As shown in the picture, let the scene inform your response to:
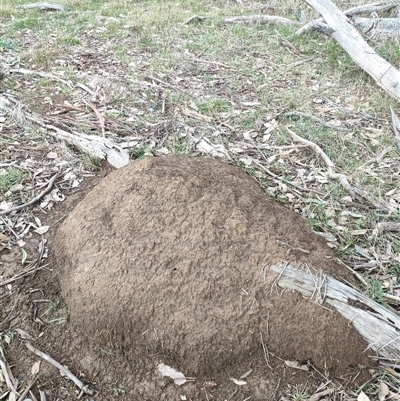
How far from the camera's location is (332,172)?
353 cm

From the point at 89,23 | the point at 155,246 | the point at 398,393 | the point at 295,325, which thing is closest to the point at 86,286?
the point at 155,246

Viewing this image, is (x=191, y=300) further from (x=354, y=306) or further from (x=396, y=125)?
(x=396, y=125)

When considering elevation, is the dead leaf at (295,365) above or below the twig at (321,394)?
above

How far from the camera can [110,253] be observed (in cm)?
243

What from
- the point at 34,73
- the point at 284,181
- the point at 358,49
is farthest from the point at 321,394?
the point at 34,73

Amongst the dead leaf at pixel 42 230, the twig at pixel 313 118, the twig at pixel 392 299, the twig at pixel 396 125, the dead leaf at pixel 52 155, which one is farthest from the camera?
the twig at pixel 313 118

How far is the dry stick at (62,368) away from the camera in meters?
2.12

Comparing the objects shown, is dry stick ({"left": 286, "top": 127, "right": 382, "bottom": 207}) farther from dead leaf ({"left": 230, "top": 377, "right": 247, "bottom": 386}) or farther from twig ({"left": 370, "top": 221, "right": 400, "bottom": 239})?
dead leaf ({"left": 230, "top": 377, "right": 247, "bottom": 386})

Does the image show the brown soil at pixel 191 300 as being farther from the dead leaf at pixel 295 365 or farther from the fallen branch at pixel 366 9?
the fallen branch at pixel 366 9

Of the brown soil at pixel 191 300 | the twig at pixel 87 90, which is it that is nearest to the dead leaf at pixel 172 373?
the brown soil at pixel 191 300

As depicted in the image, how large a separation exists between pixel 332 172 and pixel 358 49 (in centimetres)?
215

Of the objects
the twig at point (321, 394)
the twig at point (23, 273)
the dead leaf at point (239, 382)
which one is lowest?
the dead leaf at point (239, 382)

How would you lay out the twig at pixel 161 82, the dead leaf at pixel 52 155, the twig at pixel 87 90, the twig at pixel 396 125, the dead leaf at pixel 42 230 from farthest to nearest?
the twig at pixel 161 82 → the twig at pixel 87 90 → the twig at pixel 396 125 → the dead leaf at pixel 52 155 → the dead leaf at pixel 42 230

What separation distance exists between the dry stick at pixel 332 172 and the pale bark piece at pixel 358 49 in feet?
4.34
